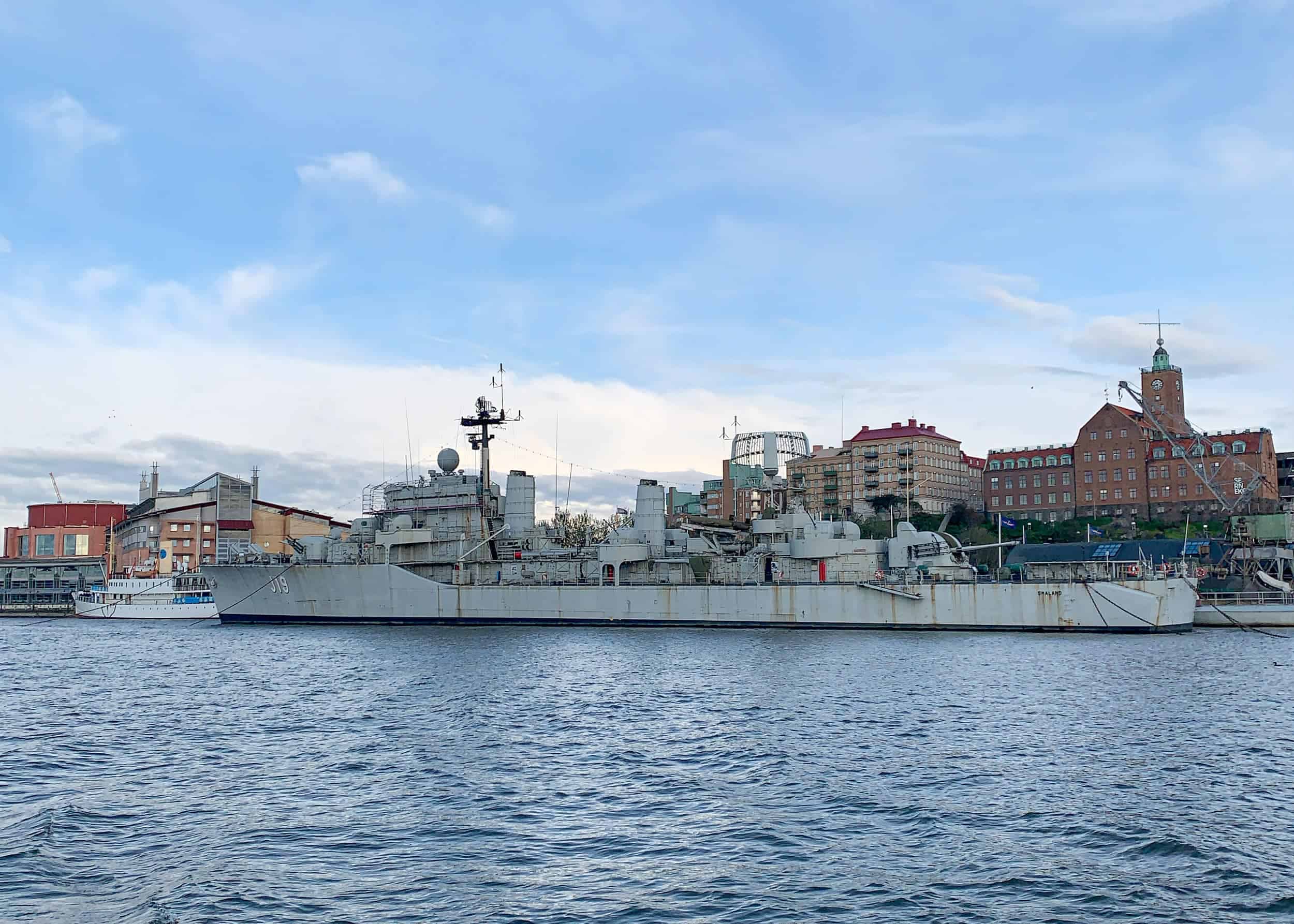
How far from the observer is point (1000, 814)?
16.8 m

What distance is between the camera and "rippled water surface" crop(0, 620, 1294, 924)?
43.0ft

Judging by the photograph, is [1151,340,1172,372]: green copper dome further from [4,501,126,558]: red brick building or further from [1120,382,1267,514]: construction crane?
[4,501,126,558]: red brick building

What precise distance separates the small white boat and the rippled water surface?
172ft

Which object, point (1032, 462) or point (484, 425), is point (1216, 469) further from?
point (484, 425)

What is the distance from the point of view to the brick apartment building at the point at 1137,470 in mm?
97250

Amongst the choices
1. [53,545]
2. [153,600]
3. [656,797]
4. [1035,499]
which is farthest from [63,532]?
[656,797]

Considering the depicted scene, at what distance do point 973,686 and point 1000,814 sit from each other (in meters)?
15.5

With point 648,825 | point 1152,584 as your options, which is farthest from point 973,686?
point 1152,584

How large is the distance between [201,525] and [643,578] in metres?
64.6

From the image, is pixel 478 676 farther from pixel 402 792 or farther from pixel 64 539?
pixel 64 539

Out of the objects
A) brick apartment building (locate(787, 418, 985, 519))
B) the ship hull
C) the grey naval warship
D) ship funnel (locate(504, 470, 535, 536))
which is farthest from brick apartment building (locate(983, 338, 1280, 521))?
ship funnel (locate(504, 470, 535, 536))

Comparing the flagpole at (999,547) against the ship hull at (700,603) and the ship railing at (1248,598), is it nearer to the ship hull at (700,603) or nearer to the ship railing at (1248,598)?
the ship hull at (700,603)

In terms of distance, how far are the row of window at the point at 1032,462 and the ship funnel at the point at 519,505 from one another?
66699 mm

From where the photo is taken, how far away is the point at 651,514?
60.8 metres
